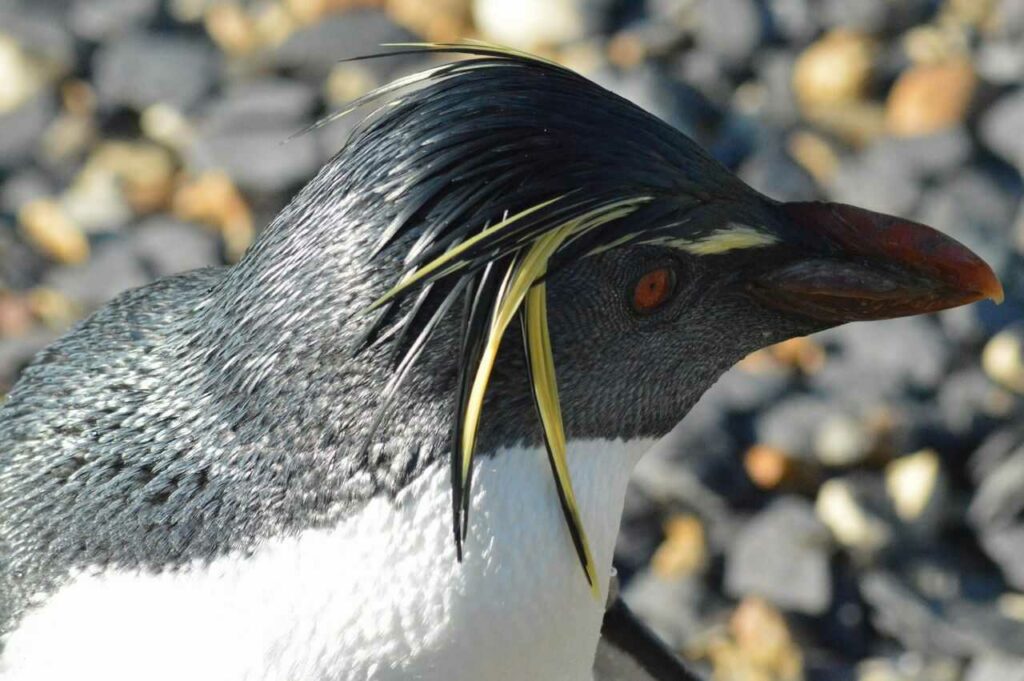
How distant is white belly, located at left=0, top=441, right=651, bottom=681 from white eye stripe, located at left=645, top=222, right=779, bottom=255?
0.17 meters

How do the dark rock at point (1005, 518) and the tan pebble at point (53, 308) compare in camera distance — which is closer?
the dark rock at point (1005, 518)

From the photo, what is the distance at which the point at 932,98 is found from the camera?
2.40m

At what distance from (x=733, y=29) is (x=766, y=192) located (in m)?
0.36

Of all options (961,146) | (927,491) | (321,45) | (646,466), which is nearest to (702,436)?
(646,466)

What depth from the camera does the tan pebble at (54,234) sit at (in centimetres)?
249

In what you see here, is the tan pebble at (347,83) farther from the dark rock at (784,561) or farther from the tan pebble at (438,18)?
the dark rock at (784,561)

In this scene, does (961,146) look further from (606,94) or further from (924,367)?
(606,94)

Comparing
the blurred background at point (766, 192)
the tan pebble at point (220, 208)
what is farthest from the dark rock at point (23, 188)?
the tan pebble at point (220, 208)

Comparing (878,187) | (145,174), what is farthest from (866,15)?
(145,174)

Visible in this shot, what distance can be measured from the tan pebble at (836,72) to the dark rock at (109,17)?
121 centimetres

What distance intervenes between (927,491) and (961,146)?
660mm

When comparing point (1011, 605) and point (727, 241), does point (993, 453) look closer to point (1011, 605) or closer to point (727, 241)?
point (1011, 605)

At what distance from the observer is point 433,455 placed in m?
0.85

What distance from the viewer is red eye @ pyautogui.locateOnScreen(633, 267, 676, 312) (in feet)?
3.03
